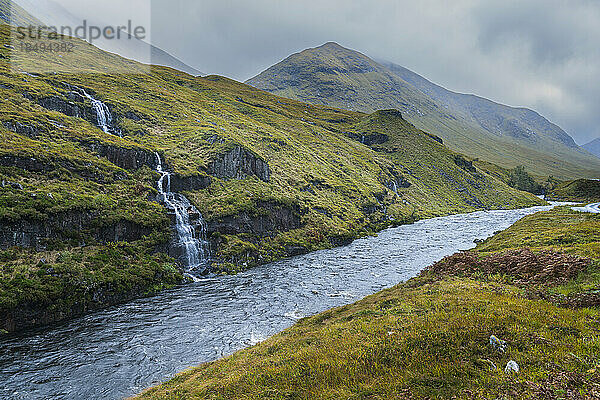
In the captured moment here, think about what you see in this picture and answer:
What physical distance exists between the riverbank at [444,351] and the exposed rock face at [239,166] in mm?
44334

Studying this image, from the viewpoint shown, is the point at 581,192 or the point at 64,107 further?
the point at 581,192

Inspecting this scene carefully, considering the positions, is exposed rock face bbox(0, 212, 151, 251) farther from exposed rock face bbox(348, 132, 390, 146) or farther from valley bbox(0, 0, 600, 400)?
exposed rock face bbox(348, 132, 390, 146)

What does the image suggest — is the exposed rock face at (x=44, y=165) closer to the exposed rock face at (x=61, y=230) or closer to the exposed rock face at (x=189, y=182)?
the exposed rock face at (x=61, y=230)

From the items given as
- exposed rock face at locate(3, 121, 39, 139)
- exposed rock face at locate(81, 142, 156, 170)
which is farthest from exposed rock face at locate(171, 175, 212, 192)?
exposed rock face at locate(3, 121, 39, 139)

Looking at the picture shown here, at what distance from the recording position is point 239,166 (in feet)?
203

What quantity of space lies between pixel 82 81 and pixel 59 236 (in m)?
63.6

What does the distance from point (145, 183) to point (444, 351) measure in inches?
1836

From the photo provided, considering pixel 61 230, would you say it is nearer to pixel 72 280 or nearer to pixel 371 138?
pixel 72 280

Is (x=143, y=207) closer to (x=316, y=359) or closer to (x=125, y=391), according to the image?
(x=125, y=391)

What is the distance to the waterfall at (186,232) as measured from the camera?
38.0 m

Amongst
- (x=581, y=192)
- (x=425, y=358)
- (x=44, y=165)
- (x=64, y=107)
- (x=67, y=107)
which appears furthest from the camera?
(x=581, y=192)

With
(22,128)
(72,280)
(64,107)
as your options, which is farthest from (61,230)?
(64,107)

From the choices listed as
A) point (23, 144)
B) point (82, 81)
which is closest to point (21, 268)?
point (23, 144)

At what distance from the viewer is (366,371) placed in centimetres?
1037
